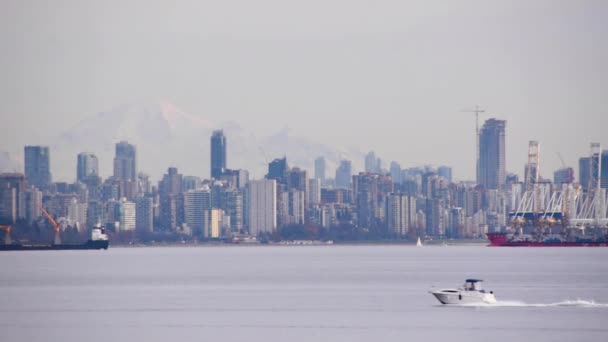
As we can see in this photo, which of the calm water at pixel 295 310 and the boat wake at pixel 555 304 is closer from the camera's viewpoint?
the calm water at pixel 295 310

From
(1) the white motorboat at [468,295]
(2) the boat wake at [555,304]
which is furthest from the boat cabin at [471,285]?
(2) the boat wake at [555,304]

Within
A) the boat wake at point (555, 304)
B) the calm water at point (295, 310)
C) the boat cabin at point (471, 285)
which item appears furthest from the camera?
the boat wake at point (555, 304)

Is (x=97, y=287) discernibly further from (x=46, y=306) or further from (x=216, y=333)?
Result: (x=216, y=333)

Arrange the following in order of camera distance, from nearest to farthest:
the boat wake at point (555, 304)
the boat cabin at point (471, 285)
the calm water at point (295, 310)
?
the calm water at point (295, 310)
the boat cabin at point (471, 285)
the boat wake at point (555, 304)

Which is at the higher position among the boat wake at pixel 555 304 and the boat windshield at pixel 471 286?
the boat windshield at pixel 471 286

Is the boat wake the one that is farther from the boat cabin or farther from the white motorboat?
the boat cabin

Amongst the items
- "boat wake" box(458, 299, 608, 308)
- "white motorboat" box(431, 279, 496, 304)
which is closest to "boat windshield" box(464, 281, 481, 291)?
"white motorboat" box(431, 279, 496, 304)

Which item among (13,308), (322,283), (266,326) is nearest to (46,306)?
(13,308)

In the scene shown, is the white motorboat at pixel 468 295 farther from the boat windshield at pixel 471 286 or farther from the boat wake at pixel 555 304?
the boat wake at pixel 555 304

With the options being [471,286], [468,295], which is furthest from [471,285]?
[468,295]

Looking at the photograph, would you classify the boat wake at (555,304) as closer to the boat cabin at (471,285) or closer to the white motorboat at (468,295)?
the white motorboat at (468,295)
